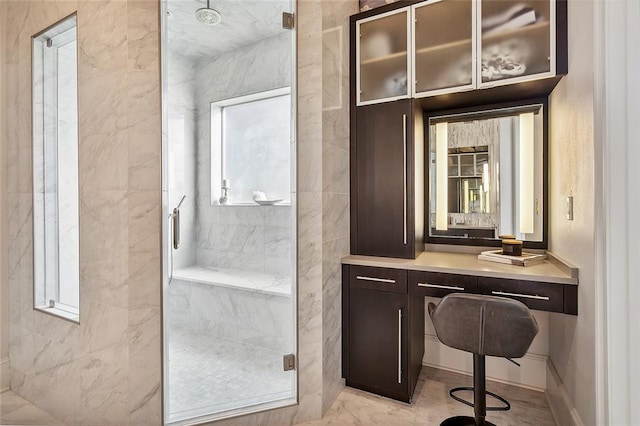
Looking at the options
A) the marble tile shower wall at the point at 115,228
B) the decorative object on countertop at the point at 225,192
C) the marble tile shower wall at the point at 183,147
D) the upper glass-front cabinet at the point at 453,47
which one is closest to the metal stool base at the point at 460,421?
the marble tile shower wall at the point at 115,228

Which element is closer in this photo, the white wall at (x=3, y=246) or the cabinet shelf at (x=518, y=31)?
the cabinet shelf at (x=518, y=31)

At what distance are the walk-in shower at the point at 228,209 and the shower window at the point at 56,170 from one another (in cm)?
67

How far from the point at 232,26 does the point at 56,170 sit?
1444mm

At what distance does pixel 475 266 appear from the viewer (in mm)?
2066

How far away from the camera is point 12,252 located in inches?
95.0

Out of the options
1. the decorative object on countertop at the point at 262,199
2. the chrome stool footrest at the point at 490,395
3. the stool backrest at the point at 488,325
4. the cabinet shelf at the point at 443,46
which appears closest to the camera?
the stool backrest at the point at 488,325

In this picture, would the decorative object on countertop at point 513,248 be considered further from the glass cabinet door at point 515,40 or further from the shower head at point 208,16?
the shower head at point 208,16

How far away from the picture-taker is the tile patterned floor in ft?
6.71

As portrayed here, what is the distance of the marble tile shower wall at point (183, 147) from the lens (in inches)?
73.5

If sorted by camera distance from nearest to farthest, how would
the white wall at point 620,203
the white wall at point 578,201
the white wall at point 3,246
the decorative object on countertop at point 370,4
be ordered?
the white wall at point 620,203
the white wall at point 578,201
the white wall at point 3,246
the decorative object on countertop at point 370,4

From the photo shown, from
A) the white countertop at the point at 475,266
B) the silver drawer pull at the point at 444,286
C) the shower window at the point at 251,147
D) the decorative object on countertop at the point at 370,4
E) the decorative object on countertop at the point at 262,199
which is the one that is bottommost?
the silver drawer pull at the point at 444,286

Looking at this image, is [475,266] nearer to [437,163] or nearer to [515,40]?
[437,163]

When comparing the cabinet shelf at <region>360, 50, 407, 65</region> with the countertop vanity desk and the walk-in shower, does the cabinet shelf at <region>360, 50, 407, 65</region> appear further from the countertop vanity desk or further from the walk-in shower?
the walk-in shower

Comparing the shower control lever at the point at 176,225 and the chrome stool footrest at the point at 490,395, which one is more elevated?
the shower control lever at the point at 176,225
